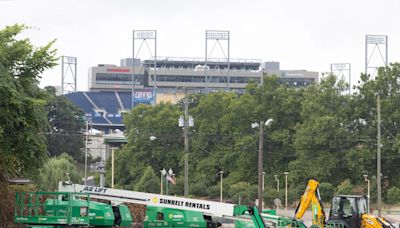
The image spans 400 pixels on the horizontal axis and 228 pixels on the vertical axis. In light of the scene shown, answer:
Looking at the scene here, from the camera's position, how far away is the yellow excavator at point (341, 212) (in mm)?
31677

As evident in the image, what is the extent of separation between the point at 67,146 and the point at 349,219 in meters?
81.9

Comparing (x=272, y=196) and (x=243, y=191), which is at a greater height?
(x=243, y=191)

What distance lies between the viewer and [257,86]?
90.9 meters

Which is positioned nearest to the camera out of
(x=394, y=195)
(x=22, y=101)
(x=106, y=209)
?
(x=22, y=101)

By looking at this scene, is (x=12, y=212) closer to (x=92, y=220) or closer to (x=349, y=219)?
(x=92, y=220)

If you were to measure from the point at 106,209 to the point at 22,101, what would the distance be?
6.77 metres

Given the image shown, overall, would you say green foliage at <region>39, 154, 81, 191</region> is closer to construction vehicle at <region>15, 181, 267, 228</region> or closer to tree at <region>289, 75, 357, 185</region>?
tree at <region>289, 75, 357, 185</region>

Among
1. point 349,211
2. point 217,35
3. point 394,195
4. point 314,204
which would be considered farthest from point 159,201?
point 217,35

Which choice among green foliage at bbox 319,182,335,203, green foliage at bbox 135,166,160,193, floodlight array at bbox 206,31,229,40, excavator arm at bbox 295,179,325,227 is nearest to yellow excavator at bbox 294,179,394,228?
excavator arm at bbox 295,179,325,227

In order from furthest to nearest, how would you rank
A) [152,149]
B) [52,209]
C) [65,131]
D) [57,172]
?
[65,131]
[152,149]
[57,172]
[52,209]

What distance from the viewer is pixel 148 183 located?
3297 inches

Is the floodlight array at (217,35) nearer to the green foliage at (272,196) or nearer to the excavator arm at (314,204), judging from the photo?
the green foliage at (272,196)

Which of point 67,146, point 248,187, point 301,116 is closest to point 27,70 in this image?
point 248,187

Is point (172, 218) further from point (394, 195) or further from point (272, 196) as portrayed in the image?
Result: point (394, 195)
